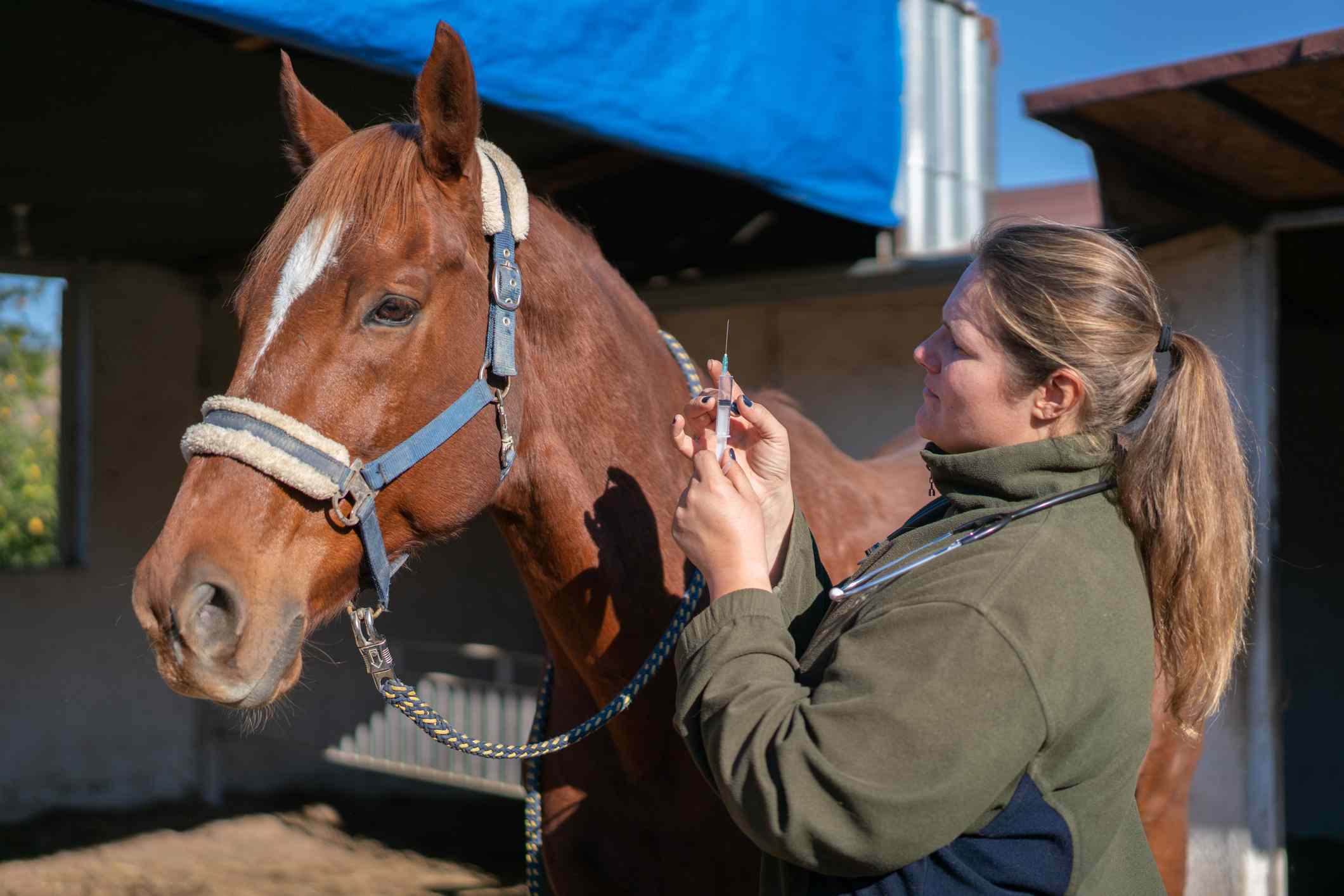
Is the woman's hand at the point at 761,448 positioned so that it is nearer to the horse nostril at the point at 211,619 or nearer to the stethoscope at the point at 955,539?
the stethoscope at the point at 955,539

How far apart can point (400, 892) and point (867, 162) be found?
11.3 feet

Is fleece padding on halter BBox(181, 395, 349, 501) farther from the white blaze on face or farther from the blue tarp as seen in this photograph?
the blue tarp

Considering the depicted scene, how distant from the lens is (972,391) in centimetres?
124

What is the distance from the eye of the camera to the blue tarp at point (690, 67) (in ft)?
7.62

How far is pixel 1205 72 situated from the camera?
264cm

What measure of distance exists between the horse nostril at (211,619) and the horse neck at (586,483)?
1.58 feet

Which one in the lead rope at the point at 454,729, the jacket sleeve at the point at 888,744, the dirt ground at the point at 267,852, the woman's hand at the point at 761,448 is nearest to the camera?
the jacket sleeve at the point at 888,744

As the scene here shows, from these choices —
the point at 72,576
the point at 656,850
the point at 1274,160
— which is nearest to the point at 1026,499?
the point at 656,850

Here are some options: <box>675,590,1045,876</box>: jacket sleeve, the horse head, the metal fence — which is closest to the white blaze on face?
the horse head

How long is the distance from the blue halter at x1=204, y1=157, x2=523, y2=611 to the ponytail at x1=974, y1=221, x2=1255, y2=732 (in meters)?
0.72

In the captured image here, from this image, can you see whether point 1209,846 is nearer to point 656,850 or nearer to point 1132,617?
point 656,850

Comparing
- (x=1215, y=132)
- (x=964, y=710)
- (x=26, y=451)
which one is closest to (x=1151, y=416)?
(x=964, y=710)

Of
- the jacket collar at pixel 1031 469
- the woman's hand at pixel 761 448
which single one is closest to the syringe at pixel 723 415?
the woman's hand at pixel 761 448

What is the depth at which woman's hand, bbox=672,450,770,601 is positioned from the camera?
4.02 ft
